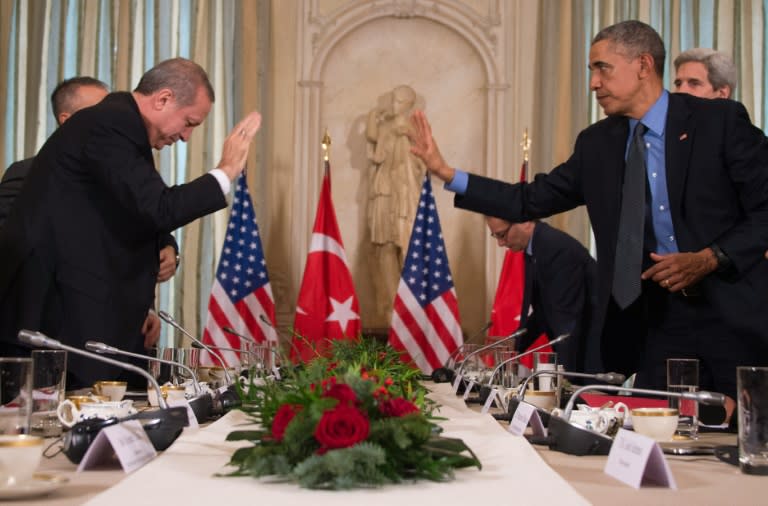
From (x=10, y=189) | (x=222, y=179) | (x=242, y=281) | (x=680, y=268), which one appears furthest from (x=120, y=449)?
(x=242, y=281)

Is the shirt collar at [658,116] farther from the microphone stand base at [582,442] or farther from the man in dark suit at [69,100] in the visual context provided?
the man in dark suit at [69,100]

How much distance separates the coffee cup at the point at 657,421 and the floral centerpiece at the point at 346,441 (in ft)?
2.50

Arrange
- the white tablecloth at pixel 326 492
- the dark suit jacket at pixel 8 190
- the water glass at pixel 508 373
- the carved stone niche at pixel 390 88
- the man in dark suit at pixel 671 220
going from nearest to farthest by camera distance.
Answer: the white tablecloth at pixel 326 492 < the water glass at pixel 508 373 < the man in dark suit at pixel 671 220 < the dark suit jacket at pixel 8 190 < the carved stone niche at pixel 390 88

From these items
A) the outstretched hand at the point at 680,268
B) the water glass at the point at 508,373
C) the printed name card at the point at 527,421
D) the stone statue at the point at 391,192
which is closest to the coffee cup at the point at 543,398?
the water glass at the point at 508,373

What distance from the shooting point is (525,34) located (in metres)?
7.90

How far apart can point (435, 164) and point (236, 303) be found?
3757mm

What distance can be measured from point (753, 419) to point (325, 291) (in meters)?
5.84

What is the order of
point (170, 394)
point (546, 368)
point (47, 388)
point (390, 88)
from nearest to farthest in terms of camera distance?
point (47, 388), point (170, 394), point (546, 368), point (390, 88)

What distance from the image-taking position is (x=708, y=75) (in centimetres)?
432

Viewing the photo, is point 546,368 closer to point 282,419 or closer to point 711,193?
point 711,193

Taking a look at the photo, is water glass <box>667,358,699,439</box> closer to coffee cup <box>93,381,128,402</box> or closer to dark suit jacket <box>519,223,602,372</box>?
coffee cup <box>93,381,128,402</box>

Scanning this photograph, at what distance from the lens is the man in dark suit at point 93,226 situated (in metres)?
3.29

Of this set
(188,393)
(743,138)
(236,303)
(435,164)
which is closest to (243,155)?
(435,164)

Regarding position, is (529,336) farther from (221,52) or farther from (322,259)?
(221,52)
